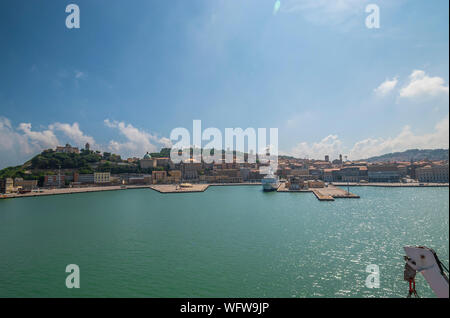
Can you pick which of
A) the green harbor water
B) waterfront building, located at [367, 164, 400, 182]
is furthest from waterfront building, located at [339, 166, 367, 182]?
the green harbor water

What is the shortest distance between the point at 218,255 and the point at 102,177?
144 ft

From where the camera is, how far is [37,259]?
762 centimetres

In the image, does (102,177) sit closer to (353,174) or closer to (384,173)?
(353,174)

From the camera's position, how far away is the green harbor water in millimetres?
5504

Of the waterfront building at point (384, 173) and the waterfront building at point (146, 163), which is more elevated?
the waterfront building at point (146, 163)

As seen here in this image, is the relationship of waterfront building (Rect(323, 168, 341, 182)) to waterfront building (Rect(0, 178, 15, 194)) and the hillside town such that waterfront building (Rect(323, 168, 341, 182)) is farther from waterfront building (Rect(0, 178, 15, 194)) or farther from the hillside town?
waterfront building (Rect(0, 178, 15, 194))

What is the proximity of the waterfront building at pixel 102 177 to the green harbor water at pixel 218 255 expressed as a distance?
107 feet

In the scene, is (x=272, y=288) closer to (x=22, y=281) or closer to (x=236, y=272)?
(x=236, y=272)

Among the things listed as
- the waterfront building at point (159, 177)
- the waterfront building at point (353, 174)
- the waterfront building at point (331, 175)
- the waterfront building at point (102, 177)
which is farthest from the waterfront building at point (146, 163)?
the waterfront building at point (353, 174)

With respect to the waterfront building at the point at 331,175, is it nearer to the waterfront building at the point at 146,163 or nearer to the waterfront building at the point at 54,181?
the waterfront building at the point at 146,163

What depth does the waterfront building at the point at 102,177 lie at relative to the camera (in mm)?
43062

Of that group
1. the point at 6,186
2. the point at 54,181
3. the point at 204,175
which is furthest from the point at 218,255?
the point at 54,181

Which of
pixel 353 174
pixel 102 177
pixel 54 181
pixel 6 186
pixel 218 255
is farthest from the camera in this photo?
pixel 102 177

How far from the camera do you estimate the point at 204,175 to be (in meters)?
51.0
